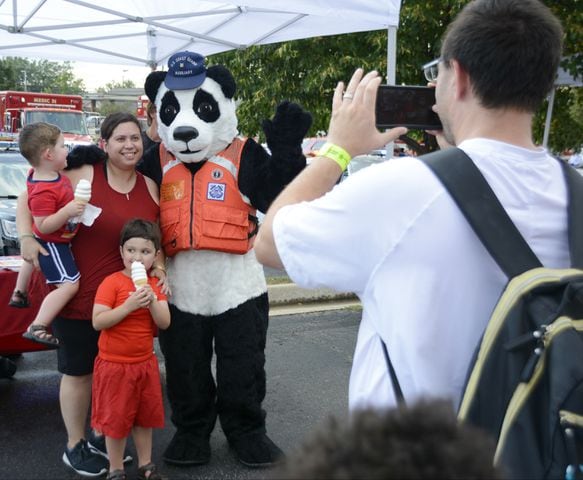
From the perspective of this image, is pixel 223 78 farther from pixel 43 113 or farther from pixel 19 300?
pixel 43 113

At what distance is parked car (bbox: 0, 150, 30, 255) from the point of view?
641 centimetres

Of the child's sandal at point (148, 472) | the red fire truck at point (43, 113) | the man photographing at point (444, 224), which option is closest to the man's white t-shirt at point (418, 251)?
the man photographing at point (444, 224)

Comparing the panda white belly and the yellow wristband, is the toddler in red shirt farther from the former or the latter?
the yellow wristband

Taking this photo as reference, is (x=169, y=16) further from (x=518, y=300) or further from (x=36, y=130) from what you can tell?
(x=518, y=300)

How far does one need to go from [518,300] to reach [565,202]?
30 centimetres

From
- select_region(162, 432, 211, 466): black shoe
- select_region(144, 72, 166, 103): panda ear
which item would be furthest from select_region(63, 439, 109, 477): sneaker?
select_region(144, 72, 166, 103): panda ear

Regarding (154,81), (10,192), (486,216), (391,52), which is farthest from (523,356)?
(10,192)

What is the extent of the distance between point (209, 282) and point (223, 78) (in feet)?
3.57

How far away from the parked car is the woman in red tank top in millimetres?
3311

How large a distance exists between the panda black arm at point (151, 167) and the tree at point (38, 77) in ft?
156

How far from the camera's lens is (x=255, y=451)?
3443 millimetres

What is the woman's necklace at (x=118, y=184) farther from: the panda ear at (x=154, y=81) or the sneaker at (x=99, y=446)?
the sneaker at (x=99, y=446)

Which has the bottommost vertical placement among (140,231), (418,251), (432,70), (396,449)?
(140,231)

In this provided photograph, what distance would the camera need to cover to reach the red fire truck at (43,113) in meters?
19.2
